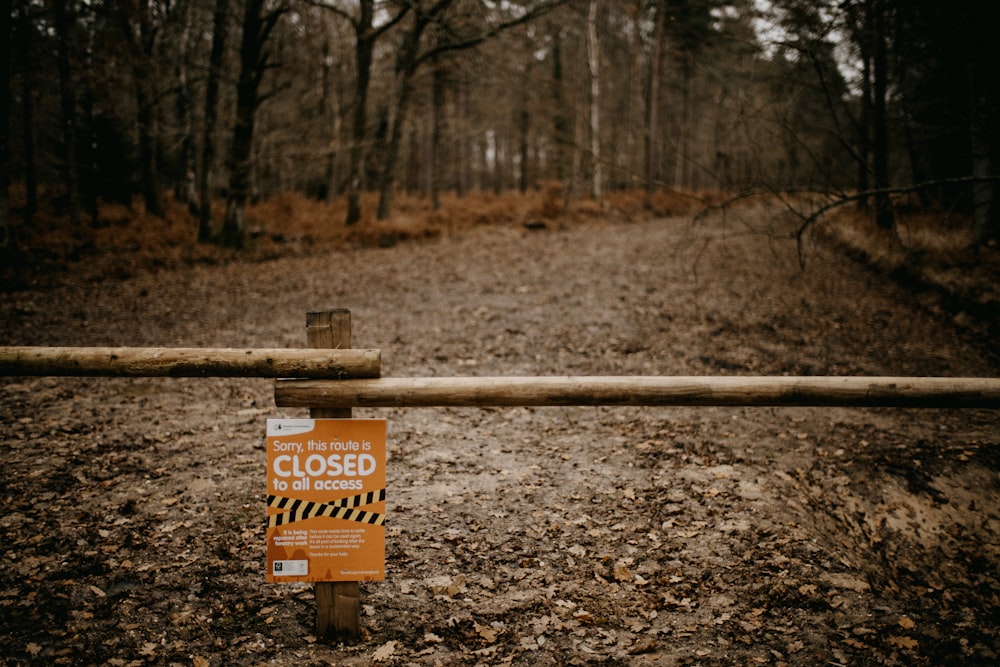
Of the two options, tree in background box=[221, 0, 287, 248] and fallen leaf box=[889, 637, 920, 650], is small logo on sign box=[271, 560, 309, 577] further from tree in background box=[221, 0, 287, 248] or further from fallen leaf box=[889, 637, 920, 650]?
tree in background box=[221, 0, 287, 248]

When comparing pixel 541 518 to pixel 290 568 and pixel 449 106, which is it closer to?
pixel 290 568

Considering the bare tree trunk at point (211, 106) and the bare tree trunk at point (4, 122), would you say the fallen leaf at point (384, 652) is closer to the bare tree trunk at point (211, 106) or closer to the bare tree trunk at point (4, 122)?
the bare tree trunk at point (4, 122)

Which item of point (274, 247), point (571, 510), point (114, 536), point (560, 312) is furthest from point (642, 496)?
point (274, 247)

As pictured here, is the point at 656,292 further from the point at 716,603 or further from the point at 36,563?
the point at 36,563

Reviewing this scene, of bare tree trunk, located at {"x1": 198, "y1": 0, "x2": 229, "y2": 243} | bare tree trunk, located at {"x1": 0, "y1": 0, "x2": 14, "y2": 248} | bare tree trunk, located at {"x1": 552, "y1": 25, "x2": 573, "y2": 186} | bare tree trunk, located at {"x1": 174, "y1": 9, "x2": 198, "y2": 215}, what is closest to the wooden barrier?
bare tree trunk, located at {"x1": 0, "y1": 0, "x2": 14, "y2": 248}

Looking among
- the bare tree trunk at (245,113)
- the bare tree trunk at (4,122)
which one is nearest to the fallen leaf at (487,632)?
the bare tree trunk at (4,122)

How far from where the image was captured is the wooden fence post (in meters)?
2.95

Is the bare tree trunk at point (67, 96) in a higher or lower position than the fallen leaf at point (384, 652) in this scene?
higher

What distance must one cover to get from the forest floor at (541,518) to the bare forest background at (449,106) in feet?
7.91

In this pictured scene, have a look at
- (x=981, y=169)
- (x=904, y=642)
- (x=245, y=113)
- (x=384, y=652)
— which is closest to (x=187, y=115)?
(x=245, y=113)

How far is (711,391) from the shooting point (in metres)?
3.17

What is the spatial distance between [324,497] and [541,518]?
6.84 ft

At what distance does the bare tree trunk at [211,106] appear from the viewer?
580 inches

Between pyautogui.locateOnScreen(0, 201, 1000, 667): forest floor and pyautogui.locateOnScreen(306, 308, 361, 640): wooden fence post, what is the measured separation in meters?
0.11
